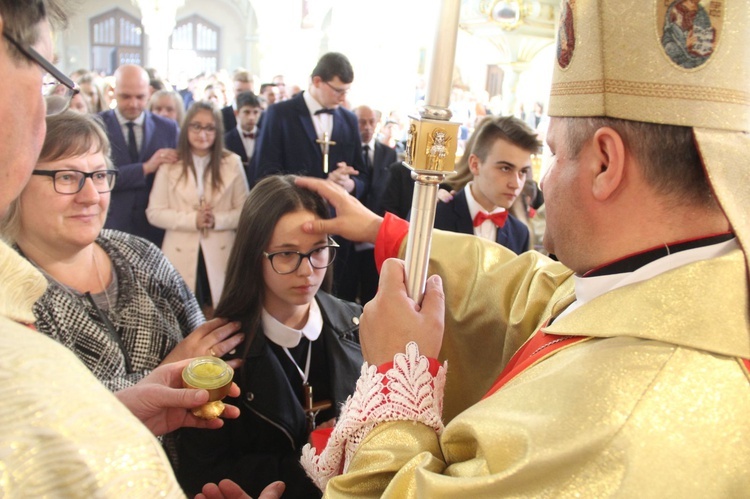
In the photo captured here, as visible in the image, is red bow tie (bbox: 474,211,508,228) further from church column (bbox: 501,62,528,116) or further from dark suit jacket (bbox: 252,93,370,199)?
church column (bbox: 501,62,528,116)

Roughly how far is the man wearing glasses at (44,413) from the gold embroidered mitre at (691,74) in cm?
89

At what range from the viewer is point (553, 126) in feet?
4.09

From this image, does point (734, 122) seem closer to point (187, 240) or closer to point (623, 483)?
point (623, 483)

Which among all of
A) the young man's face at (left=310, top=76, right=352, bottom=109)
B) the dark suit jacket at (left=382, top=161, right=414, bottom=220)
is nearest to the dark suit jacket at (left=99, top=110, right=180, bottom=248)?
the young man's face at (left=310, top=76, right=352, bottom=109)

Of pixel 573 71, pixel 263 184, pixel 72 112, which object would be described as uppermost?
pixel 573 71

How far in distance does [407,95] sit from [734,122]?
46.0 feet

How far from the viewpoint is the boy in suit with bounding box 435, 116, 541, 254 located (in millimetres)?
3318

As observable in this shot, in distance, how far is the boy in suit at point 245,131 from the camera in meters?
5.74

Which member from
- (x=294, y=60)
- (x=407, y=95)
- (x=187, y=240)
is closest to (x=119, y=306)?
(x=187, y=240)

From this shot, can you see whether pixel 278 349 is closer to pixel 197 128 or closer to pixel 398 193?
pixel 398 193

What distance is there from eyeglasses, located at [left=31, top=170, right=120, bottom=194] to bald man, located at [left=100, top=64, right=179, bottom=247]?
204 cm

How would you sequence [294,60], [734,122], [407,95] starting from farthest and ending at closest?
[294,60] → [407,95] → [734,122]

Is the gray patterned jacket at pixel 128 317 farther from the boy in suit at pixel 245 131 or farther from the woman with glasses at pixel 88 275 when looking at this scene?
the boy in suit at pixel 245 131

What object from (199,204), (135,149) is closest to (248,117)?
(135,149)
